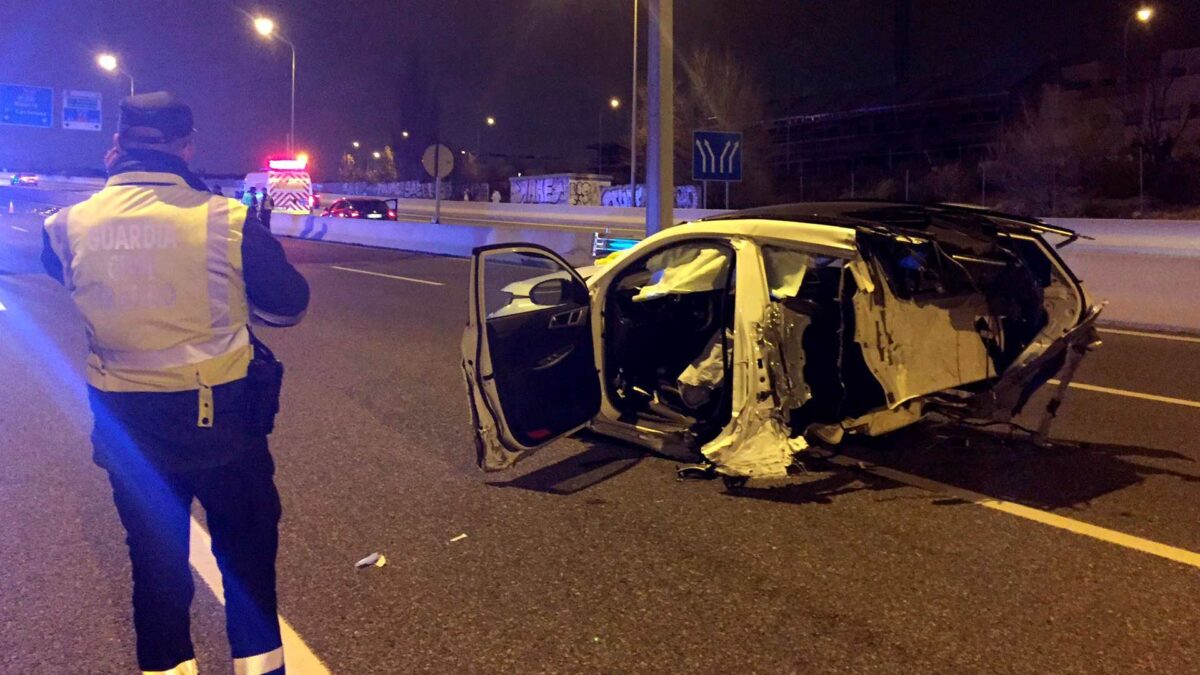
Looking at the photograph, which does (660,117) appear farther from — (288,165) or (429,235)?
(288,165)

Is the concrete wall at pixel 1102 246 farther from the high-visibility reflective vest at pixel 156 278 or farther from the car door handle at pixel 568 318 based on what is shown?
the high-visibility reflective vest at pixel 156 278

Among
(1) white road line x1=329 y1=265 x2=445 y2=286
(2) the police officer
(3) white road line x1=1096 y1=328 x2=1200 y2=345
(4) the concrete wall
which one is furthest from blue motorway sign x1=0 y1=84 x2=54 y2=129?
(2) the police officer

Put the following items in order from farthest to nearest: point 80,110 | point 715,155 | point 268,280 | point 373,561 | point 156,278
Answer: point 80,110 < point 715,155 < point 373,561 < point 268,280 < point 156,278

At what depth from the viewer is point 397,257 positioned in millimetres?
23312

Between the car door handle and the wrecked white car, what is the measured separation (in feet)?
0.04

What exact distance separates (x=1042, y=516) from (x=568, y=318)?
2.67m

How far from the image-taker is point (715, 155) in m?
12.5

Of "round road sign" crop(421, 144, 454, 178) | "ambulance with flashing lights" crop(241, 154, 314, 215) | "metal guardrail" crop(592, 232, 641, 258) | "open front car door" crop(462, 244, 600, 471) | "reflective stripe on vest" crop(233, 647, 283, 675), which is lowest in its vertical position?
"reflective stripe on vest" crop(233, 647, 283, 675)

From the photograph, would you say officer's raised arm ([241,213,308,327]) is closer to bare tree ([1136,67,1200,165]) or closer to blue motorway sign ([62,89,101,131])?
bare tree ([1136,67,1200,165])

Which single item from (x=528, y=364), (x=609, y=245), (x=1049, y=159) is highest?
(x=1049, y=159)

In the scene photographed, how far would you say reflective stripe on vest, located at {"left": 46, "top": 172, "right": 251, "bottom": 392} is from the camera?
2.60 metres

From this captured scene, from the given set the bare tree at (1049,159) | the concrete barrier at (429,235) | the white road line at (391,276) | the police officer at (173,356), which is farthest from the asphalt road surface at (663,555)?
the bare tree at (1049,159)

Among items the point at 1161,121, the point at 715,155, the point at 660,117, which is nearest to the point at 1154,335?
the point at 715,155

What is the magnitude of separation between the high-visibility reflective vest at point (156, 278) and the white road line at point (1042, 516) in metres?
3.90
